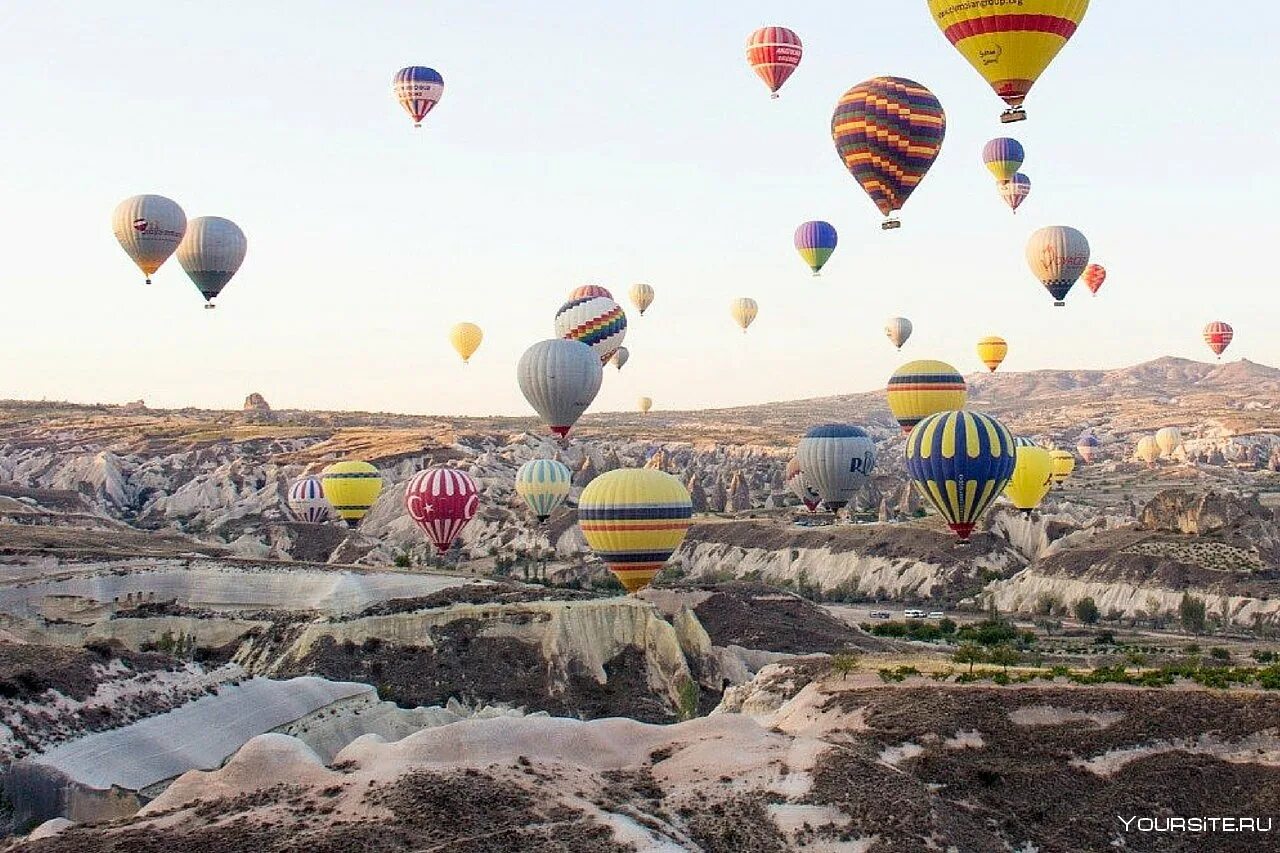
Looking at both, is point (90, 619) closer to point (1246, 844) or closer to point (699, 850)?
point (699, 850)

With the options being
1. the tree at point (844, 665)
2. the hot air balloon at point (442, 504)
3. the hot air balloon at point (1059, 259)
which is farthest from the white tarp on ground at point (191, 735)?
the hot air balloon at point (1059, 259)

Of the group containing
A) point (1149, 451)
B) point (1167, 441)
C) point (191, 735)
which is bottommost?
point (191, 735)

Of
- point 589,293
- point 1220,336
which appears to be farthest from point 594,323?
point 1220,336

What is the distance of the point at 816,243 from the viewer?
78312mm

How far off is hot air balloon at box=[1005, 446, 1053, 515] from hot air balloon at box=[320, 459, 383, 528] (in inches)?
1441

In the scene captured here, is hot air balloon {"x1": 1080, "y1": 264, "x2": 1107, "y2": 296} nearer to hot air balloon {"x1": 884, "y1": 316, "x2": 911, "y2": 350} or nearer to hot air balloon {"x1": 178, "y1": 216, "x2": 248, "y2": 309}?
hot air balloon {"x1": 884, "y1": 316, "x2": 911, "y2": 350}

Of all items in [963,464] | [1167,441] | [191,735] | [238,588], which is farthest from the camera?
[1167,441]

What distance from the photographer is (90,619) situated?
56.7 metres

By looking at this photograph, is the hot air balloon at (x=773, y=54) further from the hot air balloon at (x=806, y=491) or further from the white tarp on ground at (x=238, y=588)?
the white tarp on ground at (x=238, y=588)

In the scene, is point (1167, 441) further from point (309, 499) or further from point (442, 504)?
point (442, 504)

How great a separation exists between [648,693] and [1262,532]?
46.2 m

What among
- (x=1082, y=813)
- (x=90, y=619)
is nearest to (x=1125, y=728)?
(x=1082, y=813)

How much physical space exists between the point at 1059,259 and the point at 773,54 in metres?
22.2

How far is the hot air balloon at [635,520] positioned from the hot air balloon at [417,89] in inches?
1133
